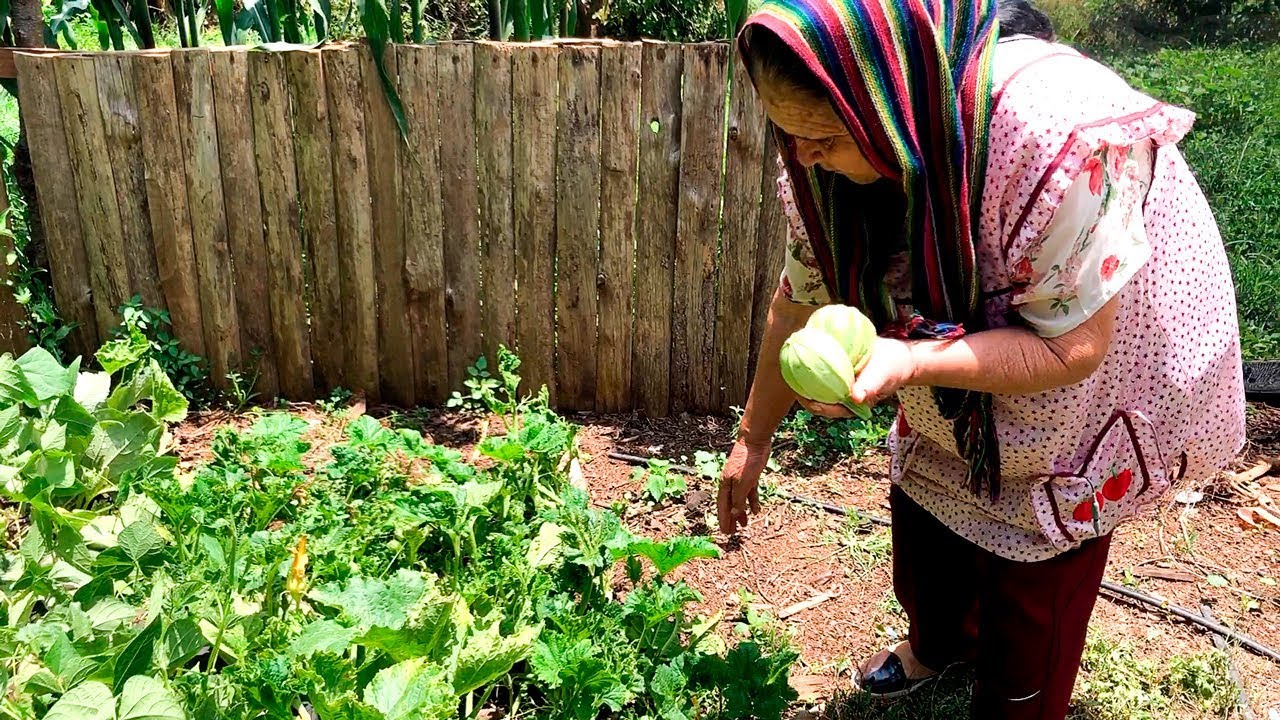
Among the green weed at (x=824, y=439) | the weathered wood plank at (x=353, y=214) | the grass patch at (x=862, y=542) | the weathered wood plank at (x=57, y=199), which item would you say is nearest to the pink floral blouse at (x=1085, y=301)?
the grass patch at (x=862, y=542)

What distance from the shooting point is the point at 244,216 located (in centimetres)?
371

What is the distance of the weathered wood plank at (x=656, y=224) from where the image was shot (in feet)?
11.5

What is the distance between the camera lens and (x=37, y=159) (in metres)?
3.59

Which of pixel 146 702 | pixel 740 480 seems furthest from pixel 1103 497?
pixel 146 702

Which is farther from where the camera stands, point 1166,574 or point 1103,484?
point 1166,574

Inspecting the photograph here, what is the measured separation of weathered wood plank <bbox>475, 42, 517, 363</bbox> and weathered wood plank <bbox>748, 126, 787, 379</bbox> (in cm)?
89

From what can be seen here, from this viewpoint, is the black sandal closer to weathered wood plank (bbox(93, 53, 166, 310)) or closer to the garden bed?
the garden bed

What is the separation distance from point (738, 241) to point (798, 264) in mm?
1734

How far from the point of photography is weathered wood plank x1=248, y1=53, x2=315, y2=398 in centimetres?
354

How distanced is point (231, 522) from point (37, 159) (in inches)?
76.6

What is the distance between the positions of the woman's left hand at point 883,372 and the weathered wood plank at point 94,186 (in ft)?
10.0

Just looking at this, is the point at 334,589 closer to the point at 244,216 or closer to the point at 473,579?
the point at 473,579

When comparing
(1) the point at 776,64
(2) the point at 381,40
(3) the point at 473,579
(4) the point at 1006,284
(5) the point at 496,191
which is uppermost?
(1) the point at 776,64

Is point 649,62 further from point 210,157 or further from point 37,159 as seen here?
point 37,159
